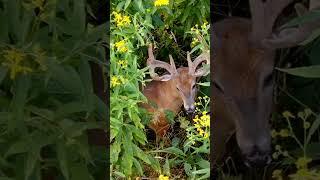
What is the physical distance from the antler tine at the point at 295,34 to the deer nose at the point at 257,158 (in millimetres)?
247

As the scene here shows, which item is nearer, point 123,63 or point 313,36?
point 313,36

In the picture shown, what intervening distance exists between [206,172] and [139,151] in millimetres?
210

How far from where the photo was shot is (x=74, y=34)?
1.13m

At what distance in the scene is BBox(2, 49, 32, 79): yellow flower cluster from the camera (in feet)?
3.47

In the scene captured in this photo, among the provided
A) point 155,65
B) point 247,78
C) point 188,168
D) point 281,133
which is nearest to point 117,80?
point 155,65

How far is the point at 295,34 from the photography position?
118cm

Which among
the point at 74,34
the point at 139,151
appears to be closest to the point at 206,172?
the point at 139,151

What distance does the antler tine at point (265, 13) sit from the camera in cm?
121

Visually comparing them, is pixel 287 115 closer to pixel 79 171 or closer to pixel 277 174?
pixel 277 174

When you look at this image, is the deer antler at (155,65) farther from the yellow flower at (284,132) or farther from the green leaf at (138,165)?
the yellow flower at (284,132)

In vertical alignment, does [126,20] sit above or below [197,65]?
above

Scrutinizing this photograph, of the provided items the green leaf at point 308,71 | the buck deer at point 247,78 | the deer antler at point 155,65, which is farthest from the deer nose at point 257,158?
the deer antler at point 155,65

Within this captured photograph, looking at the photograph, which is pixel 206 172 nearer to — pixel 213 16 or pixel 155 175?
pixel 155 175

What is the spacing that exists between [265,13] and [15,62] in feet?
1.80
